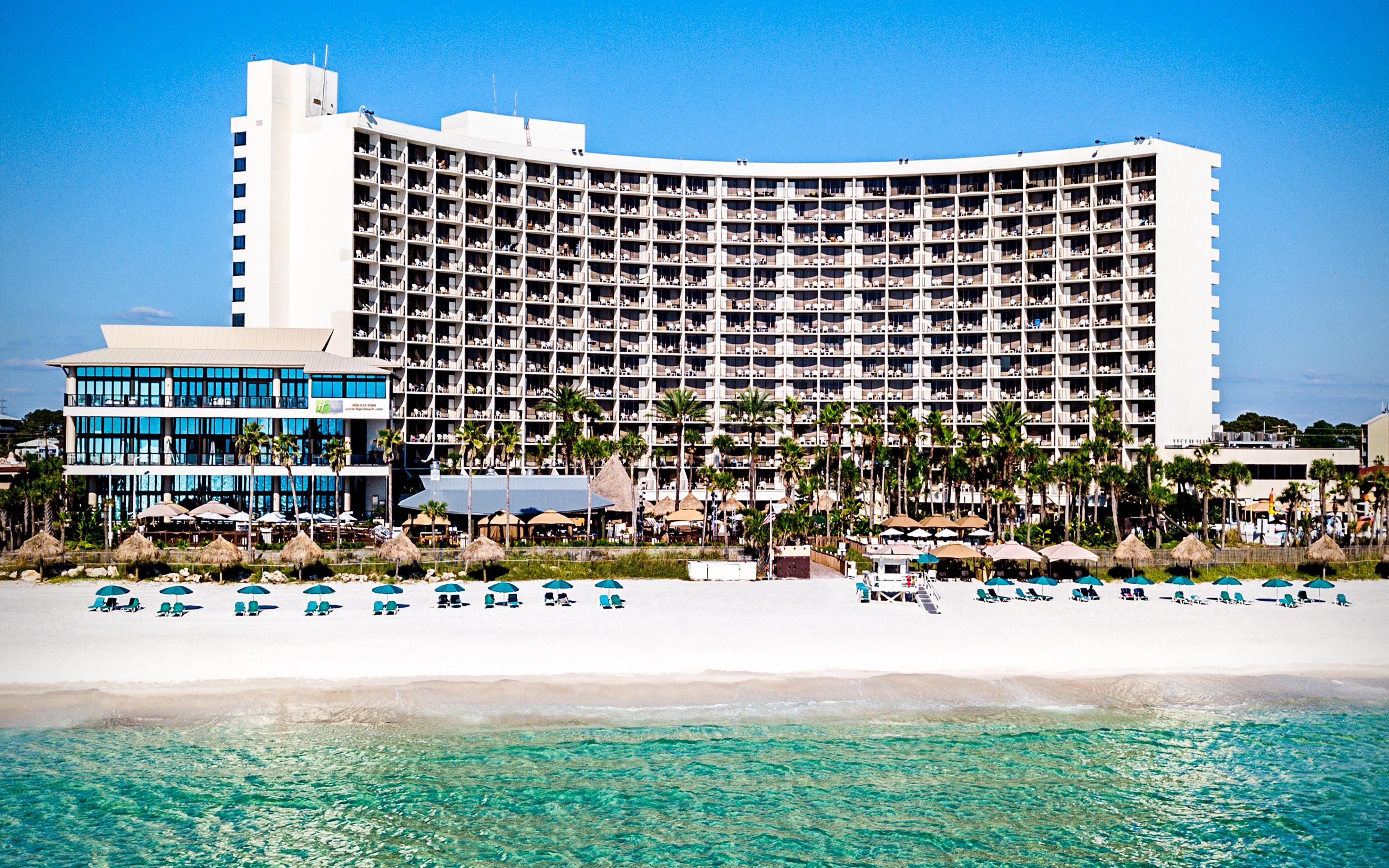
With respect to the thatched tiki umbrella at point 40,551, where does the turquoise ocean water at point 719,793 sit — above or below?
below

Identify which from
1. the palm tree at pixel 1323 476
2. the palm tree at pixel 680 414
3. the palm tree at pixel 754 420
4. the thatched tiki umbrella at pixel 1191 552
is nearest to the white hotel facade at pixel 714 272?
the palm tree at pixel 680 414

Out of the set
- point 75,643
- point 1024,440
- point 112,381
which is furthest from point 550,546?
point 1024,440

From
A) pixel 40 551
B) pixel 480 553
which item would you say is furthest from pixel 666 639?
pixel 40 551

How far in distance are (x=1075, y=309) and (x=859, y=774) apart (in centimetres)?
7706

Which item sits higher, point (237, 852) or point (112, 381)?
point (112, 381)

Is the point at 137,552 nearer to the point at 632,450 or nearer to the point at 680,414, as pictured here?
the point at 632,450

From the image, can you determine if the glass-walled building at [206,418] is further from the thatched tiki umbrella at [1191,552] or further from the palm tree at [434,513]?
the thatched tiki umbrella at [1191,552]

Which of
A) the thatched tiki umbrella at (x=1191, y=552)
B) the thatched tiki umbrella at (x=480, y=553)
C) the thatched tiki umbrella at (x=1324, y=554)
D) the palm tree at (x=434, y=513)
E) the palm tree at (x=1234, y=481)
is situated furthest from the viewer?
the palm tree at (x=1234, y=481)

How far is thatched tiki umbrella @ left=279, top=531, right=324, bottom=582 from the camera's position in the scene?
176 ft

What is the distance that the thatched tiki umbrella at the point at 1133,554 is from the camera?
56.0 metres

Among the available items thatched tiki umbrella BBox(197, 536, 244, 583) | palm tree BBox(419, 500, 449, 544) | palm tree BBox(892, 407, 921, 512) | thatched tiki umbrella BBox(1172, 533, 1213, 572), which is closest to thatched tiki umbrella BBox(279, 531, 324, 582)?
thatched tiki umbrella BBox(197, 536, 244, 583)

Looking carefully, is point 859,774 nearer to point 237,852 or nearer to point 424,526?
point 237,852

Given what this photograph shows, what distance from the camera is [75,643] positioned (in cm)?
3938

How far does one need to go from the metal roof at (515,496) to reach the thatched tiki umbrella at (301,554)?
494 inches
